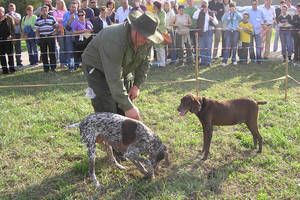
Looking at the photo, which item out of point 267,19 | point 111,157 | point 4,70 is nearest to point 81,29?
point 4,70

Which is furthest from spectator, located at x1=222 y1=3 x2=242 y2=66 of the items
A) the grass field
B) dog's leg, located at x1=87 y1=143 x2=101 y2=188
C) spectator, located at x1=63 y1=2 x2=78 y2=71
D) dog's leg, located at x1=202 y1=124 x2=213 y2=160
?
dog's leg, located at x1=87 y1=143 x2=101 y2=188

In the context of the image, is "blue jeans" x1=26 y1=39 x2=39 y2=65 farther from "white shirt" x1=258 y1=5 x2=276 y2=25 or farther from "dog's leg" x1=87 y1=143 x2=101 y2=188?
"dog's leg" x1=87 y1=143 x2=101 y2=188

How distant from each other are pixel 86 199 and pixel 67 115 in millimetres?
3119

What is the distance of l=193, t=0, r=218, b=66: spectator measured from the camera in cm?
1250

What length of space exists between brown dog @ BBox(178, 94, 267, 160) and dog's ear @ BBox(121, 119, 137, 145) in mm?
866

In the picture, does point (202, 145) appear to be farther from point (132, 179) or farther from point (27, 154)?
point (27, 154)

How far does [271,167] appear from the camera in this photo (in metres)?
5.52

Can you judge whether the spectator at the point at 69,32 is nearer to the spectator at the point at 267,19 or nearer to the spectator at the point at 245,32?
the spectator at the point at 245,32

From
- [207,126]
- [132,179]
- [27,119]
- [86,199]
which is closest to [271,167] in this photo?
[207,126]

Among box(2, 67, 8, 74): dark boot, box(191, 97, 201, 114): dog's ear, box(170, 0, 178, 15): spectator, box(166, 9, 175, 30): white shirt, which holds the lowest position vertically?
box(2, 67, 8, 74): dark boot

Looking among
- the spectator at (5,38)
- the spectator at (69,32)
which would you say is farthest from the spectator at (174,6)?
the spectator at (5,38)

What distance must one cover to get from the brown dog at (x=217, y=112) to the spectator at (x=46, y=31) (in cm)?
721

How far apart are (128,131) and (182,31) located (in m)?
8.20

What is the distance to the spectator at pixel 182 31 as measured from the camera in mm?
12547
